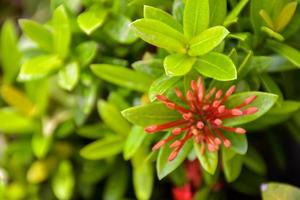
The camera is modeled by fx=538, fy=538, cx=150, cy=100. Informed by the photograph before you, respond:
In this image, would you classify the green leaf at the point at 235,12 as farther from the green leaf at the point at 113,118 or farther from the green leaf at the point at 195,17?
the green leaf at the point at 113,118

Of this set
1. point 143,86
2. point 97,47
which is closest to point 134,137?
point 143,86

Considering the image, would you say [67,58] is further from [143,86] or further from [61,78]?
[143,86]

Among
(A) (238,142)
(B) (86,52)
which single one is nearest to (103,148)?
→ (B) (86,52)

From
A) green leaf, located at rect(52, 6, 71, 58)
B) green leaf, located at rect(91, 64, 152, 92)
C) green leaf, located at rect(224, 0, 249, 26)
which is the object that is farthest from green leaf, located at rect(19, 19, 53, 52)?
green leaf, located at rect(224, 0, 249, 26)

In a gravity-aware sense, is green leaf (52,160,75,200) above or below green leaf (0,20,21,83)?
below

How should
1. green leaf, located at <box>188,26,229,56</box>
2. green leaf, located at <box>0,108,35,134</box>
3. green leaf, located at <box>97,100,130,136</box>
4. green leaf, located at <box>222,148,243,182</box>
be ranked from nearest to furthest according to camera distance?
green leaf, located at <box>188,26,229,56</box>
green leaf, located at <box>222,148,243,182</box>
green leaf, located at <box>97,100,130,136</box>
green leaf, located at <box>0,108,35,134</box>

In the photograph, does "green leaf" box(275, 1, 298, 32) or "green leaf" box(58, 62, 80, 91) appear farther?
"green leaf" box(58, 62, 80, 91)

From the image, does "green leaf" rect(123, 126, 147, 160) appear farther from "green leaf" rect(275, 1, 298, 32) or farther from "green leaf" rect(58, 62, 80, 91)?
"green leaf" rect(275, 1, 298, 32)
